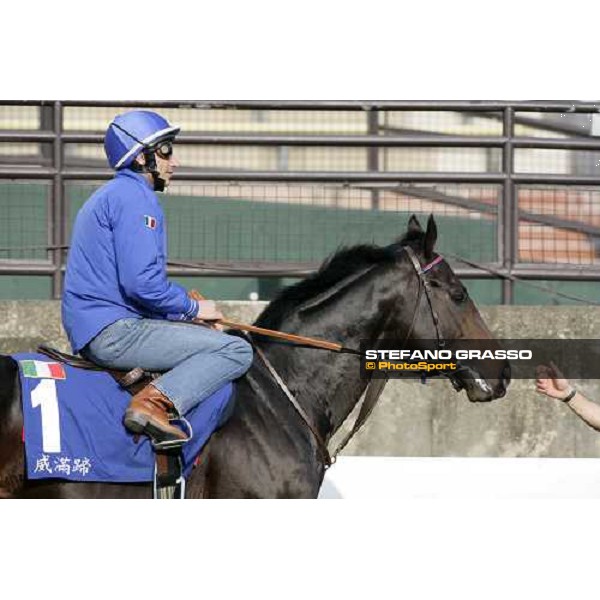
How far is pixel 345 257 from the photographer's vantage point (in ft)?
22.6

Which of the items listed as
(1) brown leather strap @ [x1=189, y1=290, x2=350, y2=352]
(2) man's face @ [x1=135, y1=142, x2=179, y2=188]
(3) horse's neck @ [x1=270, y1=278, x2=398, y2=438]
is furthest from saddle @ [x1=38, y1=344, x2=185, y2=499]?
(2) man's face @ [x1=135, y1=142, x2=179, y2=188]

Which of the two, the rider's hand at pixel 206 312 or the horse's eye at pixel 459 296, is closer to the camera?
the rider's hand at pixel 206 312

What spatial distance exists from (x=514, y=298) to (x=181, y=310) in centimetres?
482

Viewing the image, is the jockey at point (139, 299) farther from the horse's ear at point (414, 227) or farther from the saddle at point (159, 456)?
the horse's ear at point (414, 227)

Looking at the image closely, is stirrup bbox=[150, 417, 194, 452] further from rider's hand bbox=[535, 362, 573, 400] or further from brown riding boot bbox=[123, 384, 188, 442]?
rider's hand bbox=[535, 362, 573, 400]

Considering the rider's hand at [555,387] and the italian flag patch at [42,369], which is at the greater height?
the italian flag patch at [42,369]

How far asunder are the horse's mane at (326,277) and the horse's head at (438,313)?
9 cm

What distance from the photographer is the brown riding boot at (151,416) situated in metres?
5.91

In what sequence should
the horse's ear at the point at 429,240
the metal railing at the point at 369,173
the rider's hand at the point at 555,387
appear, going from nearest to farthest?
the rider's hand at the point at 555,387, the horse's ear at the point at 429,240, the metal railing at the point at 369,173

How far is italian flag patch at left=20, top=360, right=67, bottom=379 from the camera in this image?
19.5 ft

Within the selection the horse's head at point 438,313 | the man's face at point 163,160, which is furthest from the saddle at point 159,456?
the horse's head at point 438,313

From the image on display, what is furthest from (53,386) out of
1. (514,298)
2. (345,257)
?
(514,298)

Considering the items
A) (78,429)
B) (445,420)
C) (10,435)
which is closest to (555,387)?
(78,429)

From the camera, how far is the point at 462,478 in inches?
374
